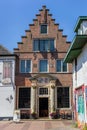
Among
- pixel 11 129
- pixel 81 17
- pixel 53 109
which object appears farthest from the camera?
pixel 53 109

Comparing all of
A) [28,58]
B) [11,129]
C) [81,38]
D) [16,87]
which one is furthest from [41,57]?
[81,38]

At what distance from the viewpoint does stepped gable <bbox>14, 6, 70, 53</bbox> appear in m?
30.9

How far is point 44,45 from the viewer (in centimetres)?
3080

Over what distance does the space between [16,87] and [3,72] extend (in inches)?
83.8

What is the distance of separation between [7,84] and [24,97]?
2275 millimetres

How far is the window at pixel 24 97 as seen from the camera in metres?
29.8

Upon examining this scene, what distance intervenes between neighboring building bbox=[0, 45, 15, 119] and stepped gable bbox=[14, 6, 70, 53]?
137 cm

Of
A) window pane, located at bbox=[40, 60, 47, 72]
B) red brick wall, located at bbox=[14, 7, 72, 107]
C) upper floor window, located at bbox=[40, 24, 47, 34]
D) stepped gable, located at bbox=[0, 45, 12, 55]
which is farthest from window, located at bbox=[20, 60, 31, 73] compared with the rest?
upper floor window, located at bbox=[40, 24, 47, 34]

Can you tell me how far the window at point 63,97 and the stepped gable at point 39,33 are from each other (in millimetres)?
4399

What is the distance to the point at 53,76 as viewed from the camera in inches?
1188

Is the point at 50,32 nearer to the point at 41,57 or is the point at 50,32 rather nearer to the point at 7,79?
the point at 41,57

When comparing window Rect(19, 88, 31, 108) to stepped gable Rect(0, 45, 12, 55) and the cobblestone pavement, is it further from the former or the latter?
the cobblestone pavement

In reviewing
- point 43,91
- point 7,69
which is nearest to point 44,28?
point 7,69

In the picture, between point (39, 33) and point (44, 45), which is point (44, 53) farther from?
point (39, 33)
